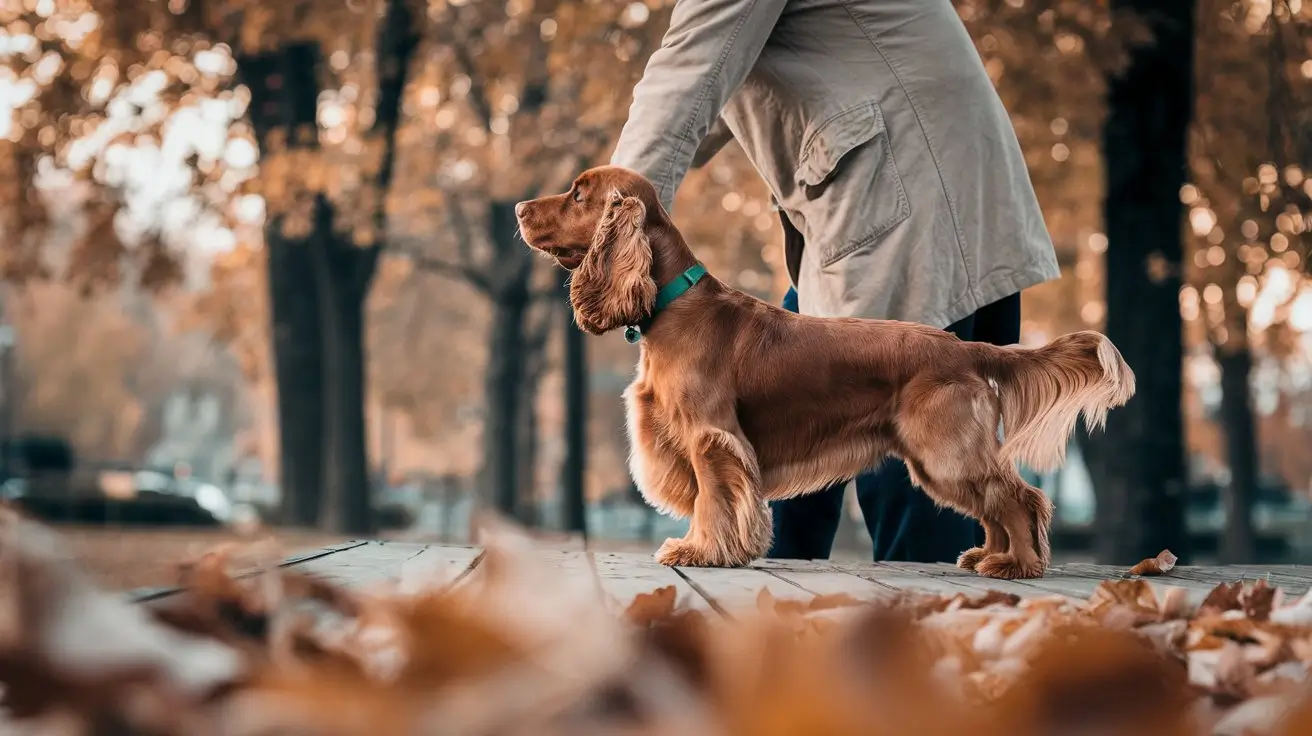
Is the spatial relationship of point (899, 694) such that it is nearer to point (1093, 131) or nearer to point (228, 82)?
point (1093, 131)

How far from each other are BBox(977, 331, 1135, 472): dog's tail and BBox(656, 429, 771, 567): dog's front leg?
0.74 m

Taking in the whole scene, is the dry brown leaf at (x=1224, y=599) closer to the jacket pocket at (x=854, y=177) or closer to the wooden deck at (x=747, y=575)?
the wooden deck at (x=747, y=575)

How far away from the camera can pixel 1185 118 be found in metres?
9.53

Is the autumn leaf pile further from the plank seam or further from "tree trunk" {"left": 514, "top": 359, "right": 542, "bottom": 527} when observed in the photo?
"tree trunk" {"left": 514, "top": 359, "right": 542, "bottom": 527}

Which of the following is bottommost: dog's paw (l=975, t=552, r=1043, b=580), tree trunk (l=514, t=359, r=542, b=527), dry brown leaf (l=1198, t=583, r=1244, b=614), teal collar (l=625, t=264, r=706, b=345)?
tree trunk (l=514, t=359, r=542, b=527)

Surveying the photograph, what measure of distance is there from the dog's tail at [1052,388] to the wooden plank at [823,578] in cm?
65

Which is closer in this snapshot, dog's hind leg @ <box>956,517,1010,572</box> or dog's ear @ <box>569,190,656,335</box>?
dog's ear @ <box>569,190,656,335</box>

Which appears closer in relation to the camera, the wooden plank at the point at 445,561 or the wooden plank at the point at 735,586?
the wooden plank at the point at 735,586

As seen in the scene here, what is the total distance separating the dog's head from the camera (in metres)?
3.83

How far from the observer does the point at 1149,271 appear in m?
9.27

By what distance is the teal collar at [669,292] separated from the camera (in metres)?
3.87

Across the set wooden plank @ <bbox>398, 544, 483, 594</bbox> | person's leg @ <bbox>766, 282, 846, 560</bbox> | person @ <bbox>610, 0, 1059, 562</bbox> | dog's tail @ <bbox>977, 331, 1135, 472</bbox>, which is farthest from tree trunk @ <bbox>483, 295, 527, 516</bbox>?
dog's tail @ <bbox>977, 331, 1135, 472</bbox>

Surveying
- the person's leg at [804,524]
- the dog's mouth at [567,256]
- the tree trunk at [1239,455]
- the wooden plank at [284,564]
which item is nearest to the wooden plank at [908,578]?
the person's leg at [804,524]

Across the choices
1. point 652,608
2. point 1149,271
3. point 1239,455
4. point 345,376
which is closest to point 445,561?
point 652,608
